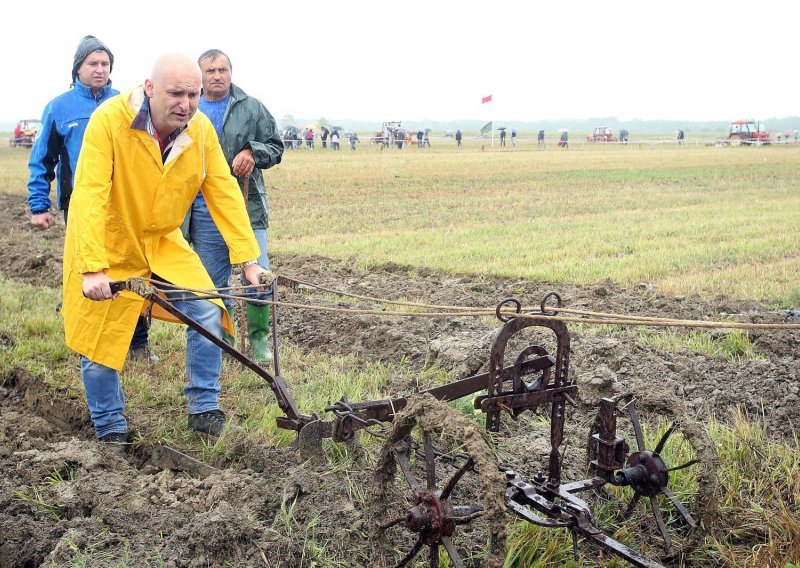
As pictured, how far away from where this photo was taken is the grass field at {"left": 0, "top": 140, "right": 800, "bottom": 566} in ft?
13.9

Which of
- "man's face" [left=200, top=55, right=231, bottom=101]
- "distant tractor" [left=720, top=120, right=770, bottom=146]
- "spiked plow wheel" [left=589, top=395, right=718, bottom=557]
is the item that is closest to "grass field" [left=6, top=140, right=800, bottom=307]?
"man's face" [left=200, top=55, right=231, bottom=101]

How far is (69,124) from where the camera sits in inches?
247

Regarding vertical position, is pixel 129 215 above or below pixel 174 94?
below

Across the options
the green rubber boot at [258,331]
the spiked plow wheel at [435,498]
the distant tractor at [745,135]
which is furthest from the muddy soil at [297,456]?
the distant tractor at [745,135]

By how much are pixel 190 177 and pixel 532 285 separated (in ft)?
17.4

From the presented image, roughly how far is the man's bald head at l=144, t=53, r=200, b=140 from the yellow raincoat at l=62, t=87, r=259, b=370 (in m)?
0.11

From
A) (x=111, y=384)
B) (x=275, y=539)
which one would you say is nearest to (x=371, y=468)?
(x=275, y=539)

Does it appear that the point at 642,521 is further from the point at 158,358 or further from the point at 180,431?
the point at 158,358

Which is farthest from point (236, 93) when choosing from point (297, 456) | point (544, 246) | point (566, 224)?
point (566, 224)

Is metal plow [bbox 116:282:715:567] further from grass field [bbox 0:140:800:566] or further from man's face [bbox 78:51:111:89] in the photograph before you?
man's face [bbox 78:51:111:89]

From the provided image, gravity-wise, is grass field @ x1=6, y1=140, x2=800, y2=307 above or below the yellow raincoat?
below

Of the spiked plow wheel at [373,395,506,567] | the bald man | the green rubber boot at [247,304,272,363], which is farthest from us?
the green rubber boot at [247,304,272,363]

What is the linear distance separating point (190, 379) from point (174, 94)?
1700 mm

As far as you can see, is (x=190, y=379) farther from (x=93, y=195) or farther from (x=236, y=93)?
(x=236, y=93)
